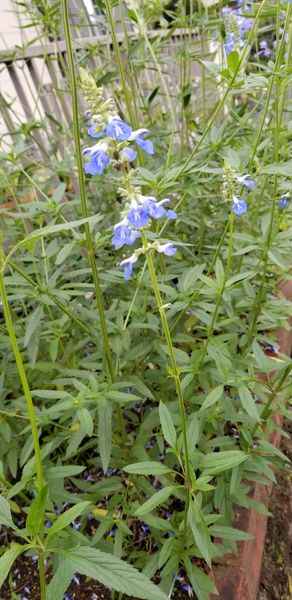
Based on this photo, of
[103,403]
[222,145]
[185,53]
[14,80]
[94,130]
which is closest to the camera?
[94,130]

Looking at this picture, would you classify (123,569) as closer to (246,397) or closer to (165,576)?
(246,397)

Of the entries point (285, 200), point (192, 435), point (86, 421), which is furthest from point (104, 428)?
point (285, 200)

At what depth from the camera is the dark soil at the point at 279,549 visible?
180 cm

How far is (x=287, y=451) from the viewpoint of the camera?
2.34 m

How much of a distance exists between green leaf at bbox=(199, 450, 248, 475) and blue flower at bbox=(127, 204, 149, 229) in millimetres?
648

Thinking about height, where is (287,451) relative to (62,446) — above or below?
below

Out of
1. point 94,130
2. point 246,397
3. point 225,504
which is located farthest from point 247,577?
point 94,130

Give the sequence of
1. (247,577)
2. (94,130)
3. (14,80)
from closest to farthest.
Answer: (94,130)
(247,577)
(14,80)

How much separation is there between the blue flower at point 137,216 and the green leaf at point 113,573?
667mm

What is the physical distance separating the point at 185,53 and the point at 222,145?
587 mm

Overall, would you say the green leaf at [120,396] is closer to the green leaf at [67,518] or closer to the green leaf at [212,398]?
the green leaf at [212,398]

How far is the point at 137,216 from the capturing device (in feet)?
3.07

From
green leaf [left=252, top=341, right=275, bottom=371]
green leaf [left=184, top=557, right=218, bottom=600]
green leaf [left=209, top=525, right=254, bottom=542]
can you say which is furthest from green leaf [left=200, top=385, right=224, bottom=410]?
green leaf [left=184, top=557, right=218, bottom=600]

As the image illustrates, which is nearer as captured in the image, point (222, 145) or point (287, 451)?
point (222, 145)
